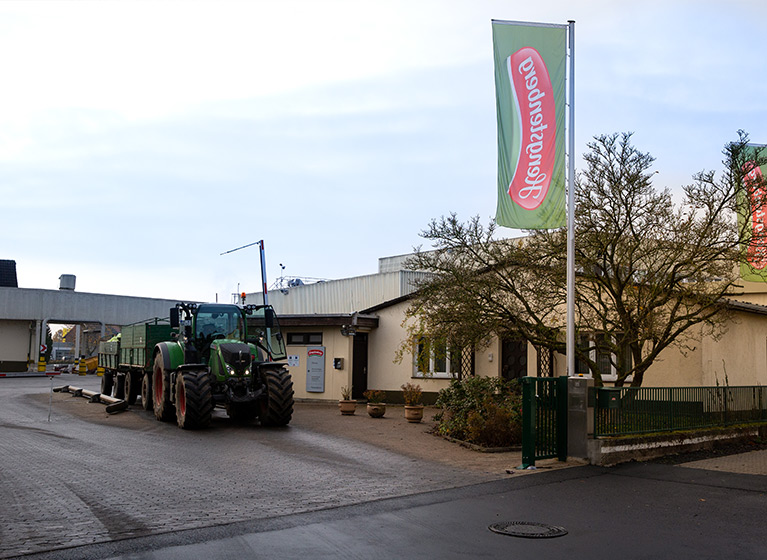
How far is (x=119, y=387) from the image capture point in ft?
81.7

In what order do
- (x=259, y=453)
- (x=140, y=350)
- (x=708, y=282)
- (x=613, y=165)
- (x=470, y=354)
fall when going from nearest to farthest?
1. (x=259, y=453)
2. (x=613, y=165)
3. (x=708, y=282)
4. (x=140, y=350)
5. (x=470, y=354)

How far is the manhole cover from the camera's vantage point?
734 cm

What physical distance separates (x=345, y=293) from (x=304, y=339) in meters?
11.7

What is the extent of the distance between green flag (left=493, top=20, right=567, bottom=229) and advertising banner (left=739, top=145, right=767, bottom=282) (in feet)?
14.6

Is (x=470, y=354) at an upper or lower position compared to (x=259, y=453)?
upper

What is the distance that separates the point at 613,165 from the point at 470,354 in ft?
31.0

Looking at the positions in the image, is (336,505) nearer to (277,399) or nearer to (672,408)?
(672,408)

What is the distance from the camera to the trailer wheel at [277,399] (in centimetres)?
1669

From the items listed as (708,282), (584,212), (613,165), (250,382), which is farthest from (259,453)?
(708,282)

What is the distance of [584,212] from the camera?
15.0 metres

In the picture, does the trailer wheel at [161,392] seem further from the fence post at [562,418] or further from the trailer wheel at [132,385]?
the fence post at [562,418]

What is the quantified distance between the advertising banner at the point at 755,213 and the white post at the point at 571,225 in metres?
4.17

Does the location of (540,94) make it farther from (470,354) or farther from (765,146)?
(470,354)

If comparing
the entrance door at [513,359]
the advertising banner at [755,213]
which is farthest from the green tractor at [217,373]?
the advertising banner at [755,213]
